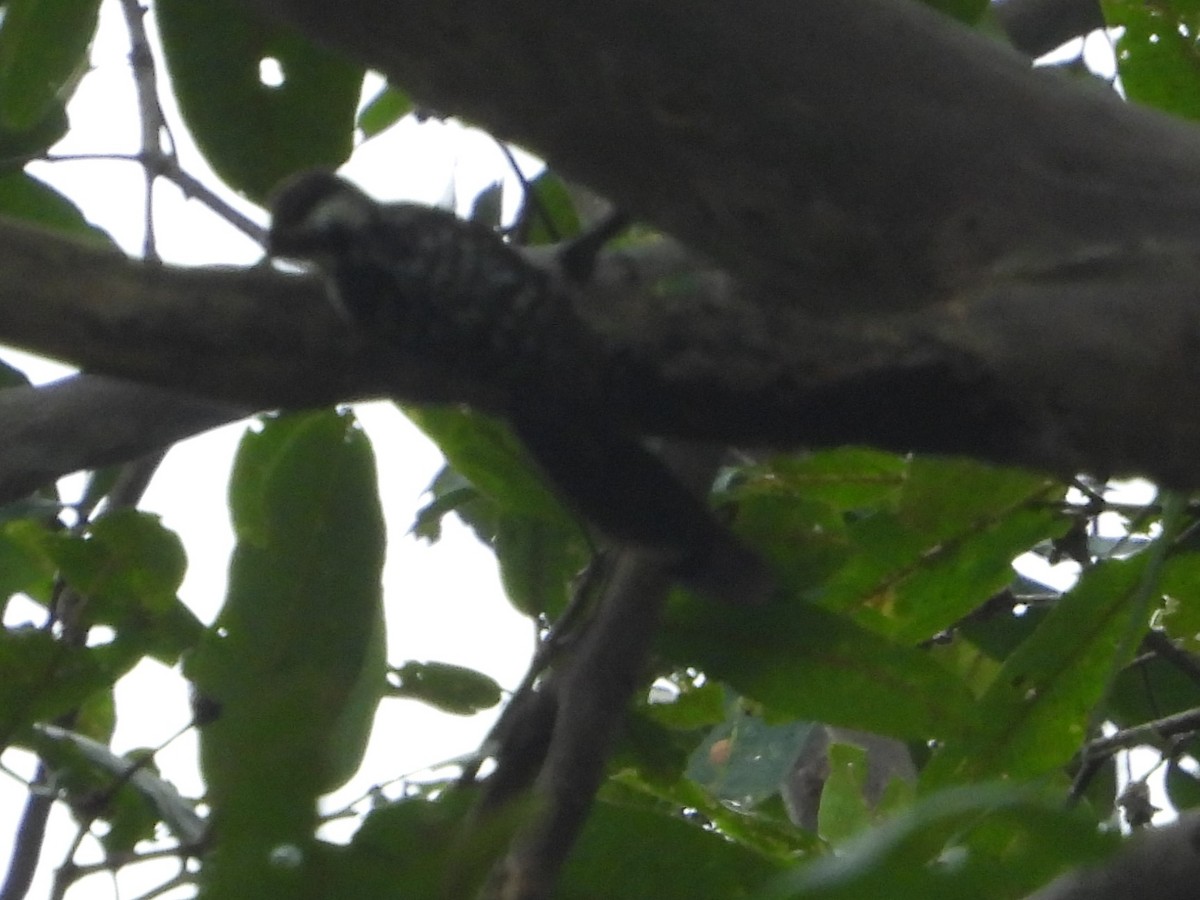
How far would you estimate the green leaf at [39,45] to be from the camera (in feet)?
5.90

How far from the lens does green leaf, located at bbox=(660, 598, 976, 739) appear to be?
1533 millimetres

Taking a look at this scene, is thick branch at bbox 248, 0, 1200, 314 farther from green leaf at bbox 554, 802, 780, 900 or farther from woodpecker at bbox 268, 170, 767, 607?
green leaf at bbox 554, 802, 780, 900

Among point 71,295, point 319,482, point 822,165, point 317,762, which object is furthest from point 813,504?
point 317,762

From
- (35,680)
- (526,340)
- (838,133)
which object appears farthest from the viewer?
(35,680)

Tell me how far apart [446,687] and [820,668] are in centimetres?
48

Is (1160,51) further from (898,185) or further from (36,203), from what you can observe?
(36,203)

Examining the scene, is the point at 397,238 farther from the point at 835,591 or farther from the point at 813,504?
the point at 835,591

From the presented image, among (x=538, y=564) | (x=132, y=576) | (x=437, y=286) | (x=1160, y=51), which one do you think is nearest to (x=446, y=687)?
(x=538, y=564)

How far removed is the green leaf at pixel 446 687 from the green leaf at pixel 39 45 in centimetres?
82

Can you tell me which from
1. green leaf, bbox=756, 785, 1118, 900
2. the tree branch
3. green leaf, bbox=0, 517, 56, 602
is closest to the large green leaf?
green leaf, bbox=0, 517, 56, 602

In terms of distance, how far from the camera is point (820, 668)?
154 cm

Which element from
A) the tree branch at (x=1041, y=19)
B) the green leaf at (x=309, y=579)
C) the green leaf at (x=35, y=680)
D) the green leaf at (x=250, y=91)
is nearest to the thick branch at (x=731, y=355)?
the green leaf at (x=309, y=579)

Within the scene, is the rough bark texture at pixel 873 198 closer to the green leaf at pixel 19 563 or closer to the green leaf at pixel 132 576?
the green leaf at pixel 132 576

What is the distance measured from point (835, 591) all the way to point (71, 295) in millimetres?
972
